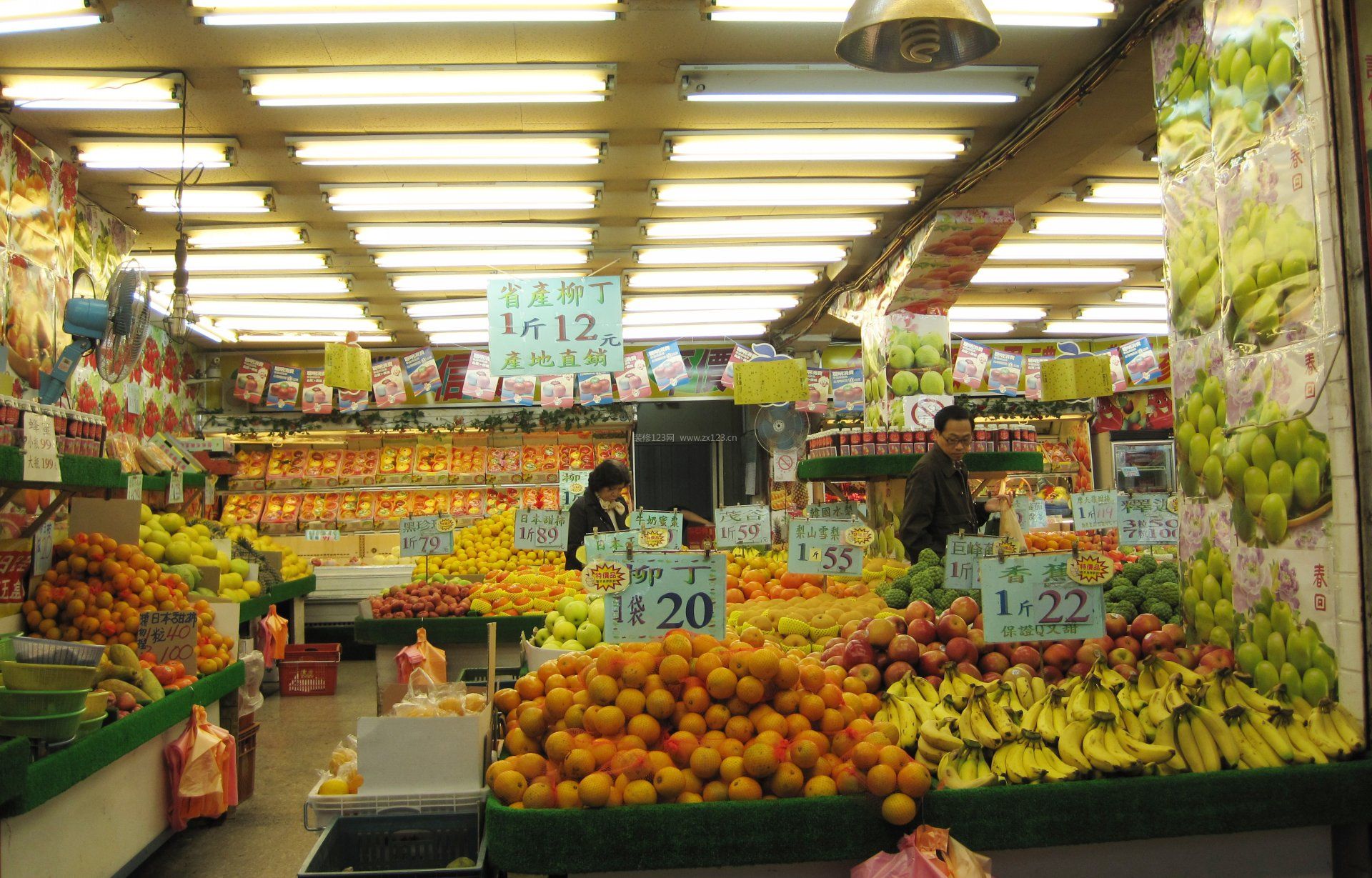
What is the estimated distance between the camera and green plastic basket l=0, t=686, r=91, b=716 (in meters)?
2.91

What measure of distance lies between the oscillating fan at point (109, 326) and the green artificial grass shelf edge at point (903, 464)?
435cm

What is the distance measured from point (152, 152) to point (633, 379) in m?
5.93

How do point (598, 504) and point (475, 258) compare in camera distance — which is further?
point (475, 258)

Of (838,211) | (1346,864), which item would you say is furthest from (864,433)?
(1346,864)

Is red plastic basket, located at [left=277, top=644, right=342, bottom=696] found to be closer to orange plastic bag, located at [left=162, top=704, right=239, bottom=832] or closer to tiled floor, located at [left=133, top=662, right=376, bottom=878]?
tiled floor, located at [left=133, top=662, right=376, bottom=878]

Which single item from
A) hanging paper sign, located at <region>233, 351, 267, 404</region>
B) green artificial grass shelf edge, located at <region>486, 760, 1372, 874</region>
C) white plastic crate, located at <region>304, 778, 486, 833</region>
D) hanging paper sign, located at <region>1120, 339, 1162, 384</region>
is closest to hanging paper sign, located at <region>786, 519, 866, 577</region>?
green artificial grass shelf edge, located at <region>486, 760, 1372, 874</region>

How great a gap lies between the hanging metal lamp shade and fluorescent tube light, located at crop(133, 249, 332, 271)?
5.98m

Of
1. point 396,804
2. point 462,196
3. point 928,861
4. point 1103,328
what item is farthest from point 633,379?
point 928,861

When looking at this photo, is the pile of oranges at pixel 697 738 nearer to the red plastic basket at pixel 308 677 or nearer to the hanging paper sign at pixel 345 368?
the red plastic basket at pixel 308 677

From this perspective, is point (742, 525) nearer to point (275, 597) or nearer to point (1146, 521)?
point (1146, 521)

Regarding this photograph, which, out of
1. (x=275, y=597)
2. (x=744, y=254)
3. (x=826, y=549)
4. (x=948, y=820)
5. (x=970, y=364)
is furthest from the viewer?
(x=970, y=364)

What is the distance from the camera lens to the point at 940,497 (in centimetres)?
520

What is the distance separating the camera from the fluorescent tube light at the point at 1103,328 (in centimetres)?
1230

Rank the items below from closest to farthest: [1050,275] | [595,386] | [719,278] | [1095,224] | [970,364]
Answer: [1095,224] < [719,278] < [1050,275] < [970,364] < [595,386]
